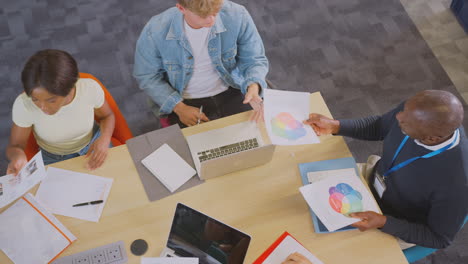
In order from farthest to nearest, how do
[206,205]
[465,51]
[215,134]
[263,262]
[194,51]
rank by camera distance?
1. [465,51]
2. [194,51]
3. [215,134]
4. [206,205]
5. [263,262]

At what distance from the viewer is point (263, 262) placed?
1556mm

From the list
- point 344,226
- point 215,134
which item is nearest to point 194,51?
point 215,134

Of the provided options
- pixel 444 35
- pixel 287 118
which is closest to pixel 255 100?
pixel 287 118

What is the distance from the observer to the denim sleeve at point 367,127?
6.20ft

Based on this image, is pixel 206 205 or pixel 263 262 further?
pixel 206 205

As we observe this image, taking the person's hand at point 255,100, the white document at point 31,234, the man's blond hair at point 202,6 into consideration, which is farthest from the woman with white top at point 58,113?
the person's hand at point 255,100

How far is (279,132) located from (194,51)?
633 mm

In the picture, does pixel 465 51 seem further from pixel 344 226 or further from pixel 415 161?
pixel 344 226

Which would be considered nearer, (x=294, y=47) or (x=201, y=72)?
(x=201, y=72)

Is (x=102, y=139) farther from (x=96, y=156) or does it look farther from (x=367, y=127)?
(x=367, y=127)

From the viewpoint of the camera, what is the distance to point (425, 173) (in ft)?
5.21

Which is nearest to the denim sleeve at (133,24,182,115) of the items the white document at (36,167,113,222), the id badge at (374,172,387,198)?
the white document at (36,167,113,222)

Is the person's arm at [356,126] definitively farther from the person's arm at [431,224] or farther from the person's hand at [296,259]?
the person's hand at [296,259]

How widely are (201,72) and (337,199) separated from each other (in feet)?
3.20
